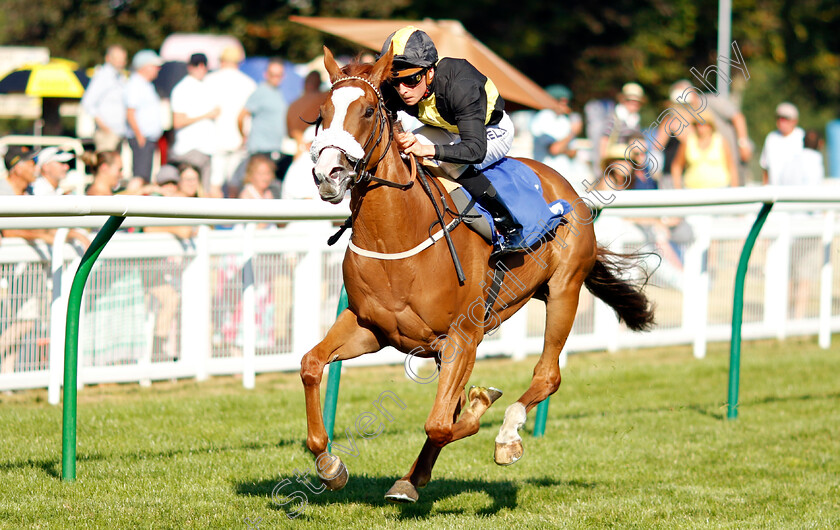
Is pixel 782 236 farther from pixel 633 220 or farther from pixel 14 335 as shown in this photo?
pixel 14 335

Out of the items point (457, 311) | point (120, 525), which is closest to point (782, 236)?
point (457, 311)

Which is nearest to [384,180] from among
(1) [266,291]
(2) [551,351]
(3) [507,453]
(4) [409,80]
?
(4) [409,80]

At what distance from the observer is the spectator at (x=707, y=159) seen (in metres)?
11.0

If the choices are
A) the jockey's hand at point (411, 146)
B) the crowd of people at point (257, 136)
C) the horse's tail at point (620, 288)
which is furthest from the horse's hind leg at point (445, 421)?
the crowd of people at point (257, 136)

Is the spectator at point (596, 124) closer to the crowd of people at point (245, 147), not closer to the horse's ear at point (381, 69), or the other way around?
the crowd of people at point (245, 147)

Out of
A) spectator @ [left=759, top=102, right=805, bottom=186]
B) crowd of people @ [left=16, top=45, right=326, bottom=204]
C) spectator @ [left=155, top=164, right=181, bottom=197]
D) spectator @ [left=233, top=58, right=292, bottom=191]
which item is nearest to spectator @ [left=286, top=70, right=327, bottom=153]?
crowd of people @ [left=16, top=45, right=326, bottom=204]

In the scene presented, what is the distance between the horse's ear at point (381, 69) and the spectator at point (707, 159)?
755 cm

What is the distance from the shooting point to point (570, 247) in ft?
Result: 17.5

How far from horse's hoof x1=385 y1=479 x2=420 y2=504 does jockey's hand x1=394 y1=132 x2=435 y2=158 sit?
140 cm

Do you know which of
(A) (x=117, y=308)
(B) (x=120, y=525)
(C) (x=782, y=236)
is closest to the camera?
(B) (x=120, y=525)

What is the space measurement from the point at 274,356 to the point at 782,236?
16.3 feet

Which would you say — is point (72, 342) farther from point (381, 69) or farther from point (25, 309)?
point (25, 309)

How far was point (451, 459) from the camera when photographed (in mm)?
5766

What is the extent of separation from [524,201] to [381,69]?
1146mm
